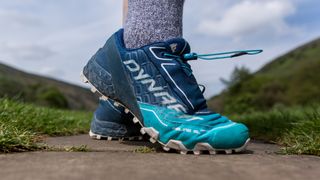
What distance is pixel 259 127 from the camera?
3184mm

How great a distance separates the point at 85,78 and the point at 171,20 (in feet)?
1.43

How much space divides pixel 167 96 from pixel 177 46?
19cm

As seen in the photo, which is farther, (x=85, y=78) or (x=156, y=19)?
Answer: (x=85, y=78)

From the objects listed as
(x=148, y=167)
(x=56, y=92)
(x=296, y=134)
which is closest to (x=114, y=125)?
(x=296, y=134)

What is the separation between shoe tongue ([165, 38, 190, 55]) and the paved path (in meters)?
0.42

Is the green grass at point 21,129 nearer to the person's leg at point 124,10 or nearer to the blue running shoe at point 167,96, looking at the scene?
the blue running shoe at point 167,96

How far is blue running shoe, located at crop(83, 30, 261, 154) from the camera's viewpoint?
5.24 ft

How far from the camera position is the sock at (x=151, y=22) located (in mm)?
1858

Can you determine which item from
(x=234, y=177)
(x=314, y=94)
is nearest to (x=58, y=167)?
(x=234, y=177)

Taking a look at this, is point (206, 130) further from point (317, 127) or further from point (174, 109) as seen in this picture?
point (317, 127)

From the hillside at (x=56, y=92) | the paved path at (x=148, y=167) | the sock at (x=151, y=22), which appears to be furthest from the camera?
the hillside at (x=56, y=92)

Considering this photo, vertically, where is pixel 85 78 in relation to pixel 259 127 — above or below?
above

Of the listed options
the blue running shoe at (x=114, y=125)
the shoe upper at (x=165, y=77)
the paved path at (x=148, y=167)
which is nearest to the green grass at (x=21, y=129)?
the paved path at (x=148, y=167)

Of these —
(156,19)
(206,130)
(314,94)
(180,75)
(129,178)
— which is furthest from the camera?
(314,94)
